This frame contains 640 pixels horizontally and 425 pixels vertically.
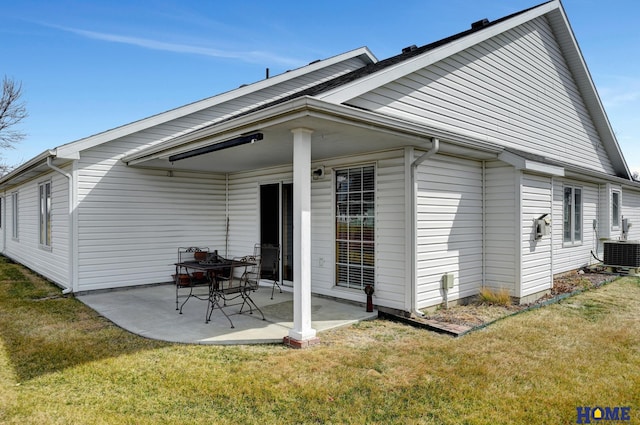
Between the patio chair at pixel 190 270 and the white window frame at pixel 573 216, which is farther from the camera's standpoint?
the white window frame at pixel 573 216

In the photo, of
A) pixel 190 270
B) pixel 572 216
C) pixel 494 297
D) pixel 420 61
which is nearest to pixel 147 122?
pixel 190 270

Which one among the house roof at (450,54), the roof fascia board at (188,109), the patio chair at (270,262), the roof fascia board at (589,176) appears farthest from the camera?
the roof fascia board at (589,176)

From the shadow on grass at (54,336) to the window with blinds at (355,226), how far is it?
3.24 metres

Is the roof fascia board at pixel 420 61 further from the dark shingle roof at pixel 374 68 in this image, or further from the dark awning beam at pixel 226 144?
the dark awning beam at pixel 226 144

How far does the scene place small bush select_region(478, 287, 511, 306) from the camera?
661cm

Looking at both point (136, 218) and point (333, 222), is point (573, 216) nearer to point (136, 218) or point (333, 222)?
point (333, 222)

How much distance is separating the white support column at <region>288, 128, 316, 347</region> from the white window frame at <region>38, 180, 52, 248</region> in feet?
24.6

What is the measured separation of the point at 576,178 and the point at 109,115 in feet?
77.3

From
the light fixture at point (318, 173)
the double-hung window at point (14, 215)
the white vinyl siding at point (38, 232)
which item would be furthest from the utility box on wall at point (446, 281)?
the double-hung window at point (14, 215)

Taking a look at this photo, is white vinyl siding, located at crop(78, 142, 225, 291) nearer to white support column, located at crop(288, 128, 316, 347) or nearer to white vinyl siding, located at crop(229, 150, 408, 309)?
white vinyl siding, located at crop(229, 150, 408, 309)

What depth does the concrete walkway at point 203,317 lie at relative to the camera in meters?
4.95

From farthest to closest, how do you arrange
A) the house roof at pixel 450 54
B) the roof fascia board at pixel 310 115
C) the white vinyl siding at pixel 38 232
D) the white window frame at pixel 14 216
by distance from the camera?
the white window frame at pixel 14 216
the white vinyl siding at pixel 38 232
the house roof at pixel 450 54
the roof fascia board at pixel 310 115

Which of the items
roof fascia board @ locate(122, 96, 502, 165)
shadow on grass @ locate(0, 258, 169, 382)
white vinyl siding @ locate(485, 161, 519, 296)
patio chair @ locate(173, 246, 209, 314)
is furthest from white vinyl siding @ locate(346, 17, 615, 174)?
patio chair @ locate(173, 246, 209, 314)

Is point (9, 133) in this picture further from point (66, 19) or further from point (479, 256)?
point (479, 256)
